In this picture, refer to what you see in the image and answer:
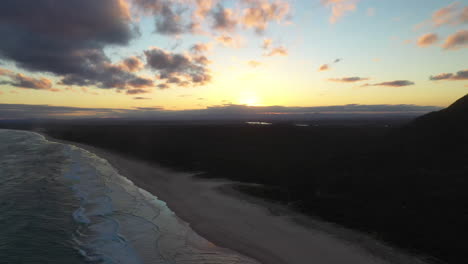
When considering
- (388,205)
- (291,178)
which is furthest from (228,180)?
(388,205)

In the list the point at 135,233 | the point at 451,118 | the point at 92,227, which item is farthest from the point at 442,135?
the point at 92,227

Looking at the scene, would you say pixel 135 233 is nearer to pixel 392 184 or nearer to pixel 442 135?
pixel 392 184

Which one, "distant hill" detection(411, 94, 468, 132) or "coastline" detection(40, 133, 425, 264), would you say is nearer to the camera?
"coastline" detection(40, 133, 425, 264)

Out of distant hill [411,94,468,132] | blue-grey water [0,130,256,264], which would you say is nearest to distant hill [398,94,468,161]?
distant hill [411,94,468,132]

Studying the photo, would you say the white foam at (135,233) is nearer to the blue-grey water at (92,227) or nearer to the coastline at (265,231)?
the blue-grey water at (92,227)

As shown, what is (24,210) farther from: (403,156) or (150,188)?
(403,156)

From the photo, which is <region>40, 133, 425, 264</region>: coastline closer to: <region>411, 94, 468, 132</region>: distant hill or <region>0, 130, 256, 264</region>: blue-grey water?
<region>0, 130, 256, 264</region>: blue-grey water
